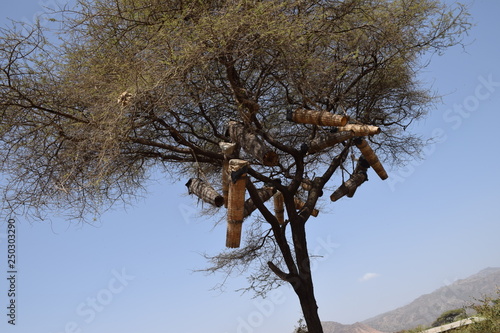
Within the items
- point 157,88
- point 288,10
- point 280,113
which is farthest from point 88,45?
point 280,113

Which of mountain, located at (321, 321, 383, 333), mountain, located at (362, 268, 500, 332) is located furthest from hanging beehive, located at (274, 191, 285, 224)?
mountain, located at (362, 268, 500, 332)

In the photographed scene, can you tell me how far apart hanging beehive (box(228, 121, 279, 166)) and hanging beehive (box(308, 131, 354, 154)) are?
6.71 feet

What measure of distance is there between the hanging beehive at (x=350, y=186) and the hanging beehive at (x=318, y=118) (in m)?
2.65

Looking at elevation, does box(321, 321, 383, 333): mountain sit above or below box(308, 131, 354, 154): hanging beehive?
below

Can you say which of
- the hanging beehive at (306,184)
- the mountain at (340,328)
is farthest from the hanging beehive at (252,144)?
the mountain at (340,328)

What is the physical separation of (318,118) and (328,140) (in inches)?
61.9

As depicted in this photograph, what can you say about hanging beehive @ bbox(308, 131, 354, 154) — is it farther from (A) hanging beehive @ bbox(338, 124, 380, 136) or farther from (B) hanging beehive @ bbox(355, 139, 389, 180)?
(B) hanging beehive @ bbox(355, 139, 389, 180)

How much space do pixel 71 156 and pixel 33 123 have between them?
83 centimetres

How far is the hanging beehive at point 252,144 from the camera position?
8336 mm

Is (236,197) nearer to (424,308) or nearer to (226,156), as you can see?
(226,156)

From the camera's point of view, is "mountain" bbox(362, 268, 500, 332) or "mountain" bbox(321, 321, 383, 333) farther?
"mountain" bbox(362, 268, 500, 332)

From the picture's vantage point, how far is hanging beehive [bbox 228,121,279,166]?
27.3 feet

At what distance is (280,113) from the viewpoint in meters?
11.8

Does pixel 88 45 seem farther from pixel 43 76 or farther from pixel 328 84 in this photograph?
pixel 328 84
